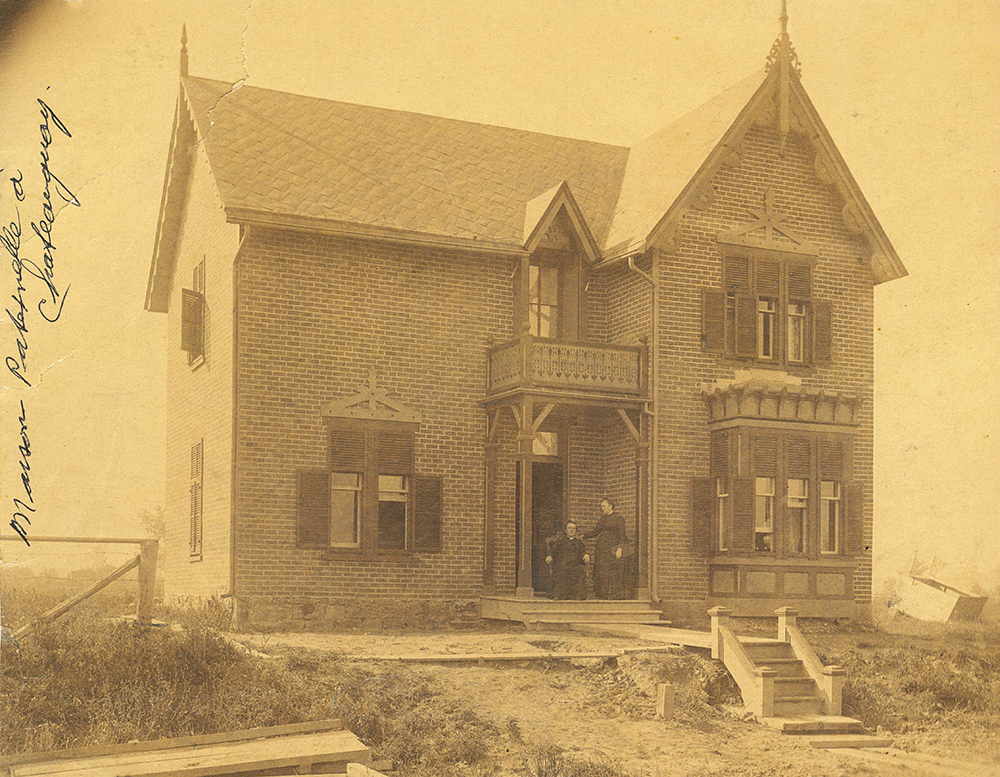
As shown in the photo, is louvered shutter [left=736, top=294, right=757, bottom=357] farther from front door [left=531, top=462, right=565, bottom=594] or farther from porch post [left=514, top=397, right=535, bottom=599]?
porch post [left=514, top=397, right=535, bottom=599]

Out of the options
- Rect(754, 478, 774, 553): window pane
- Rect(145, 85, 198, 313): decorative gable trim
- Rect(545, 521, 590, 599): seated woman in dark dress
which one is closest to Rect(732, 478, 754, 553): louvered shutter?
Rect(754, 478, 774, 553): window pane

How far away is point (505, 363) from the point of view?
20.2 m

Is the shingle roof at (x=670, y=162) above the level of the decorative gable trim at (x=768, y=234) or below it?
above

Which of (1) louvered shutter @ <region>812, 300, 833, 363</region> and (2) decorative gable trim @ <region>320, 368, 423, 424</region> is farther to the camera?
(1) louvered shutter @ <region>812, 300, 833, 363</region>

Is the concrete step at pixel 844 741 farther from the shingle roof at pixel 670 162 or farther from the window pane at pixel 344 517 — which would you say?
the shingle roof at pixel 670 162

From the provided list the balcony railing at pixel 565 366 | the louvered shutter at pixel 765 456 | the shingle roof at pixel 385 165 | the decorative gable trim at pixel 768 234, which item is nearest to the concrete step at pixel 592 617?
the louvered shutter at pixel 765 456

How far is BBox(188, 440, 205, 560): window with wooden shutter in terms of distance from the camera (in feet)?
68.6

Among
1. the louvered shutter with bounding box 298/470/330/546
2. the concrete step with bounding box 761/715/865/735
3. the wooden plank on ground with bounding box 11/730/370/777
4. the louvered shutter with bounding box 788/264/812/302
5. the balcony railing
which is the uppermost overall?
the louvered shutter with bounding box 788/264/812/302

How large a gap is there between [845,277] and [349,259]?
30.6 feet

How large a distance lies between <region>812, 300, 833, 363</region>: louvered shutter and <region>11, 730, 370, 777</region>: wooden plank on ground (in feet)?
44.2

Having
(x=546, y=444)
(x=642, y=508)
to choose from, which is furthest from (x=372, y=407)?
(x=642, y=508)

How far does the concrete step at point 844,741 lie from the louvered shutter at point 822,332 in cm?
883

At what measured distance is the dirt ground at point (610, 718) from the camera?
12.6m

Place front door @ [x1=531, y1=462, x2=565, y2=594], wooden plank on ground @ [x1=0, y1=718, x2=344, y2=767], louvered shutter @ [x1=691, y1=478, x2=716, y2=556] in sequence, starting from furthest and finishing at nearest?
front door @ [x1=531, y1=462, x2=565, y2=594], louvered shutter @ [x1=691, y1=478, x2=716, y2=556], wooden plank on ground @ [x1=0, y1=718, x2=344, y2=767]
